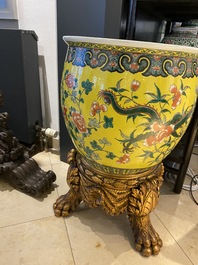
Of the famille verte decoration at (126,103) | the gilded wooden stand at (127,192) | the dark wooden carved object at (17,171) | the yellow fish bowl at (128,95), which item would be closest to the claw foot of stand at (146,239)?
the gilded wooden stand at (127,192)

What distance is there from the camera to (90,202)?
25.9 inches

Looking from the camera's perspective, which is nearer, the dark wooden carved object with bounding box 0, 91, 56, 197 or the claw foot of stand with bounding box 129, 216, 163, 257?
the claw foot of stand with bounding box 129, 216, 163, 257

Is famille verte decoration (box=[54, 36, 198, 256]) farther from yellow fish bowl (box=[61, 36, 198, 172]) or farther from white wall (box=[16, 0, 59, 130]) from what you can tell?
white wall (box=[16, 0, 59, 130])

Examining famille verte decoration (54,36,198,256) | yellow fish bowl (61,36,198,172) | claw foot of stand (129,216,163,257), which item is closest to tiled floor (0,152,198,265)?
claw foot of stand (129,216,163,257)

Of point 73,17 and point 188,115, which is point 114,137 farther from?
point 73,17

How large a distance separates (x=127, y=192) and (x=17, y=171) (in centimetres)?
51

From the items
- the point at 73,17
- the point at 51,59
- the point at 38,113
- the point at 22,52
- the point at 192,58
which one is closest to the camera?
the point at 192,58

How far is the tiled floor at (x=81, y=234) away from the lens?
2.06 feet

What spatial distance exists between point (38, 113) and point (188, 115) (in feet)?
2.86

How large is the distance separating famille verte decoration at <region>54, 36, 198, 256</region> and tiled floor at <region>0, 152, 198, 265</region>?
0.67 feet

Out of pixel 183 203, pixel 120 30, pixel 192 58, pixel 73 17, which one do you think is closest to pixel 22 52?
pixel 73 17

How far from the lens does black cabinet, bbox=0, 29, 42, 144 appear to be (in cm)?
95

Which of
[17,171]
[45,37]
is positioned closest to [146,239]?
[17,171]

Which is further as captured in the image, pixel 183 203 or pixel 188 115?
pixel 183 203
